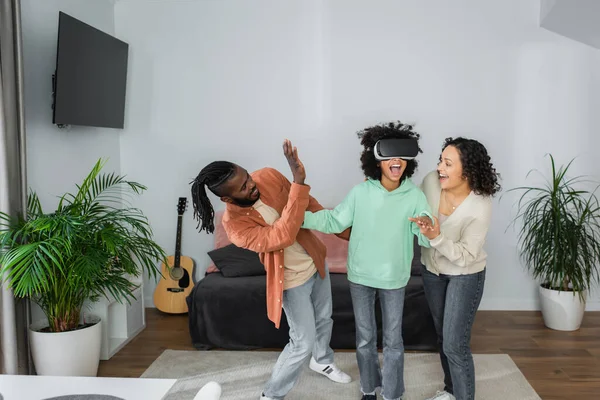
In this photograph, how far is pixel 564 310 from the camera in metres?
3.48

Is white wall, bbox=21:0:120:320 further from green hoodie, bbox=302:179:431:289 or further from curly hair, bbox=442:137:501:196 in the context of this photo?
curly hair, bbox=442:137:501:196

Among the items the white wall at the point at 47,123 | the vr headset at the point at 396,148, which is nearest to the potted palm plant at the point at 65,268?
the white wall at the point at 47,123

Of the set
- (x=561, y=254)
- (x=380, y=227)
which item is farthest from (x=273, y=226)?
(x=561, y=254)

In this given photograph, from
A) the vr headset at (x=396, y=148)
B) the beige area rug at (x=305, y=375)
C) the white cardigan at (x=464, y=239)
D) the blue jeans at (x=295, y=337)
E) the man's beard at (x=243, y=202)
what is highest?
the vr headset at (x=396, y=148)

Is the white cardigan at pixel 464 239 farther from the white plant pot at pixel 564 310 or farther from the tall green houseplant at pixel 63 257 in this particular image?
the white plant pot at pixel 564 310

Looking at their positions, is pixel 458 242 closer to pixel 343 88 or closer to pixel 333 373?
pixel 333 373

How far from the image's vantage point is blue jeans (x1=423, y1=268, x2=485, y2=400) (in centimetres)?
212

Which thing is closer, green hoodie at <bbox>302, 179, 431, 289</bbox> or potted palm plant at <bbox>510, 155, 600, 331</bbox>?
green hoodie at <bbox>302, 179, 431, 289</bbox>

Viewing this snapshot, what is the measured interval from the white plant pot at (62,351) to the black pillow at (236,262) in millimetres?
990

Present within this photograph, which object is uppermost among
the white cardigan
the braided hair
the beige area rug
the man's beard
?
the braided hair

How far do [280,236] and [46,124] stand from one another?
71.0 inches

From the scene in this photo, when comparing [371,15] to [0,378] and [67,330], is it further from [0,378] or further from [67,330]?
[0,378]

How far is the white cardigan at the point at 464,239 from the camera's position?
2.03 meters

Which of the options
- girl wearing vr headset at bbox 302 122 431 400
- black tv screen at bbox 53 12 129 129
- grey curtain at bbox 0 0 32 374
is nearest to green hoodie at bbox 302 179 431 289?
girl wearing vr headset at bbox 302 122 431 400
